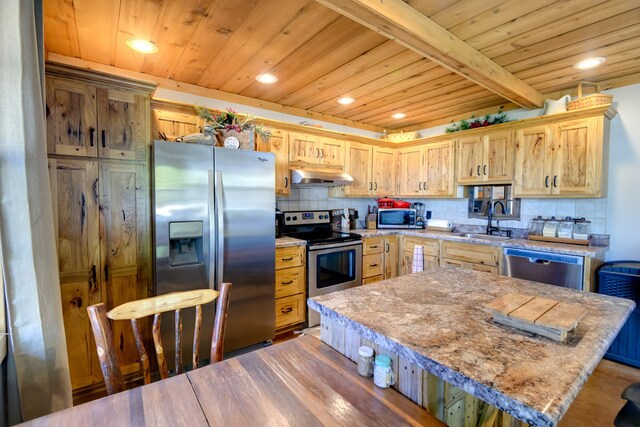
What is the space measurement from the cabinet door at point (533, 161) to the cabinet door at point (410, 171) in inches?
A: 47.4

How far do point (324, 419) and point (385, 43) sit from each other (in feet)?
7.47

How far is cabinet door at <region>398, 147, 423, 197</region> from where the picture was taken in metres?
4.16

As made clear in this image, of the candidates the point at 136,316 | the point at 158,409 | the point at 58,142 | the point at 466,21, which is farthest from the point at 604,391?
the point at 58,142

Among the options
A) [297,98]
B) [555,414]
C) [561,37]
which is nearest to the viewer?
[555,414]

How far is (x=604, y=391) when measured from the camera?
217cm

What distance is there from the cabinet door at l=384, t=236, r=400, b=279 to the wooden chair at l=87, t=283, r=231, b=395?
9.33 ft

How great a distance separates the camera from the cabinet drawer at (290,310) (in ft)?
9.67

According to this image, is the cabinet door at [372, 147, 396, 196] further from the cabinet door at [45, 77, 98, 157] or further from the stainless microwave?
the cabinet door at [45, 77, 98, 157]

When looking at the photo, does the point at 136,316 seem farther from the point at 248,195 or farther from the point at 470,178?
the point at 470,178

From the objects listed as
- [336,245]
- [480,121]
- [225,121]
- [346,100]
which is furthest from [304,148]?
[480,121]

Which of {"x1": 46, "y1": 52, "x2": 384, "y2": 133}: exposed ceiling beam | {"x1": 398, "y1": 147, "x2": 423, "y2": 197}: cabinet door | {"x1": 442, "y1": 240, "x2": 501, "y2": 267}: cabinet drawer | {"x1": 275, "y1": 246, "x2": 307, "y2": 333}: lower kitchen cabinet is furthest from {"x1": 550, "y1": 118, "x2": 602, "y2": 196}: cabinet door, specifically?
{"x1": 275, "y1": 246, "x2": 307, "y2": 333}: lower kitchen cabinet

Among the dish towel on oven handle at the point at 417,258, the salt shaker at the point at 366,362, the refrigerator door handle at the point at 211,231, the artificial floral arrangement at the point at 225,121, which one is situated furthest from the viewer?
the dish towel on oven handle at the point at 417,258

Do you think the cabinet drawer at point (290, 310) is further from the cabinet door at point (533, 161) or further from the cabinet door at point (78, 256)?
the cabinet door at point (533, 161)

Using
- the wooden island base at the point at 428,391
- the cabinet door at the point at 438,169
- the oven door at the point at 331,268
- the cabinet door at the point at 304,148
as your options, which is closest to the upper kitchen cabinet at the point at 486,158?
the cabinet door at the point at 438,169
